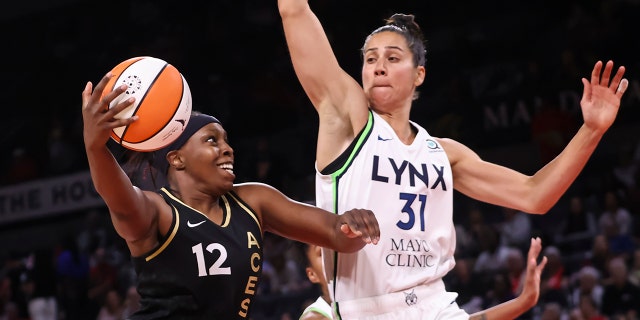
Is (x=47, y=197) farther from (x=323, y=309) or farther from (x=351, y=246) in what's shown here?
(x=351, y=246)

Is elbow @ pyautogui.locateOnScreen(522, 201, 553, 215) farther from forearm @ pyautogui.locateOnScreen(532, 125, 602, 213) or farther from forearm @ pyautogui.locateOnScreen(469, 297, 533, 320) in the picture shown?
forearm @ pyautogui.locateOnScreen(469, 297, 533, 320)

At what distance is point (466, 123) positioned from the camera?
12562mm

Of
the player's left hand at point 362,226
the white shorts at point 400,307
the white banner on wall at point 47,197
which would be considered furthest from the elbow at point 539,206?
the white banner on wall at point 47,197

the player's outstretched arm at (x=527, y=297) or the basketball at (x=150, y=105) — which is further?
the player's outstretched arm at (x=527, y=297)

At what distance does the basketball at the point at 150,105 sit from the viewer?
149 inches

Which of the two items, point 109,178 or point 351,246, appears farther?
point 351,246

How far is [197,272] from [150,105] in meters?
0.70

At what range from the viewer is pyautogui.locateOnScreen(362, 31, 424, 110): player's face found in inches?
185

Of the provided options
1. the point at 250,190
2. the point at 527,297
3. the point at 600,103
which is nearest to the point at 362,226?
the point at 250,190

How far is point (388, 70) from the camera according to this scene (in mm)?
4699

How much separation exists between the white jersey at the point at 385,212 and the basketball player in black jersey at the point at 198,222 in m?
0.32

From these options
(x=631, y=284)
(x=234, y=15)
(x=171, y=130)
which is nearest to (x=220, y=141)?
(x=171, y=130)

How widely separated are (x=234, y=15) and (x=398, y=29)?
12382 mm

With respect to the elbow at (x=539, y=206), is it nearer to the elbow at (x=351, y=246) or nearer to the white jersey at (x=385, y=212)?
the white jersey at (x=385, y=212)
